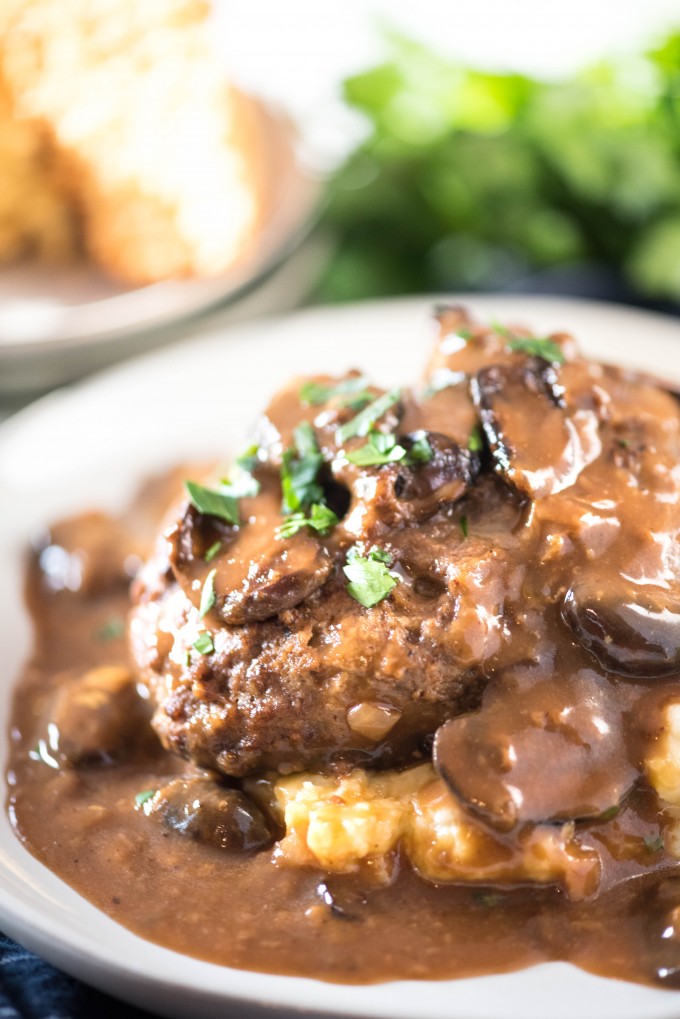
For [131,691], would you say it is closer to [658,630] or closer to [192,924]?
[192,924]

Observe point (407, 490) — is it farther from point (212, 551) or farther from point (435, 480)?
point (212, 551)

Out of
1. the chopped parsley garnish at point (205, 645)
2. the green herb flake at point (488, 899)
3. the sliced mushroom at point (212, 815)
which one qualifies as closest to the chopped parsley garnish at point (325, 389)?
the chopped parsley garnish at point (205, 645)

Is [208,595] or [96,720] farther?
[96,720]

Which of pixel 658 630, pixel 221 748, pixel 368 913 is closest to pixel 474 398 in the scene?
pixel 658 630

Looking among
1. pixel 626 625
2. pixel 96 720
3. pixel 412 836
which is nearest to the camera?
pixel 626 625

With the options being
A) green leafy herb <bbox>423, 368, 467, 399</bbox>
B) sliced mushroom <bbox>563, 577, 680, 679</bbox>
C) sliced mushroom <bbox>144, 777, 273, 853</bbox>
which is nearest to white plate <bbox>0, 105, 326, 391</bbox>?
green leafy herb <bbox>423, 368, 467, 399</bbox>

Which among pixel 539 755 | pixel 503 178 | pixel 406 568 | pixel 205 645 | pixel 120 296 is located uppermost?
pixel 406 568

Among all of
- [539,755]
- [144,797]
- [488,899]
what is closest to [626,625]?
[539,755]
